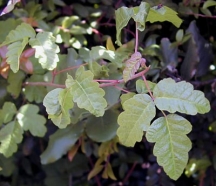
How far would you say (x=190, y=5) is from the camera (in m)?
1.19

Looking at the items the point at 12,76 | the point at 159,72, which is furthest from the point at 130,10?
the point at 12,76

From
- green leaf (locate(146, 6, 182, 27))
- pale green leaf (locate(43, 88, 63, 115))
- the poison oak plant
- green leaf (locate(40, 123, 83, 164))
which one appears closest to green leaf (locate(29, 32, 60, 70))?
the poison oak plant

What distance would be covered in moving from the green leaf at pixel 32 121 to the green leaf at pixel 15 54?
0.27 m

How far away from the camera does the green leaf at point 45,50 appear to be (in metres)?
0.88

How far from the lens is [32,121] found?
1096 mm

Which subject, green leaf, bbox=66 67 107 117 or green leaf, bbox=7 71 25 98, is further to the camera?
green leaf, bbox=7 71 25 98

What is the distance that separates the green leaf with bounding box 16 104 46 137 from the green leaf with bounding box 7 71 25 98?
0.07 metres

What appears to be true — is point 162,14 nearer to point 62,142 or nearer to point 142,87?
point 142,87

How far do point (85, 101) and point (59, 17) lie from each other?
674mm

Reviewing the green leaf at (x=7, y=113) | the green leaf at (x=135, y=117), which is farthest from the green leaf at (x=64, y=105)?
the green leaf at (x=7, y=113)

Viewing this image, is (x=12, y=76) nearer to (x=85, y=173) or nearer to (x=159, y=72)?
(x=159, y=72)

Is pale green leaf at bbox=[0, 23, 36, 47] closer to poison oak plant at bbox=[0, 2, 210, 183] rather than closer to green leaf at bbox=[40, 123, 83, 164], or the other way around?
poison oak plant at bbox=[0, 2, 210, 183]

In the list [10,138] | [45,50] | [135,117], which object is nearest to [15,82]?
[10,138]

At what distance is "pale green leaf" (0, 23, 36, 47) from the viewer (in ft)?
2.98
